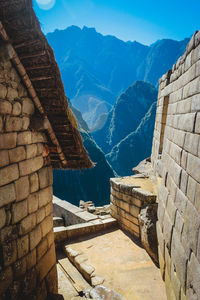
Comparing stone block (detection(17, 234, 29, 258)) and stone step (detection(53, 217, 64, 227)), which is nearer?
stone block (detection(17, 234, 29, 258))

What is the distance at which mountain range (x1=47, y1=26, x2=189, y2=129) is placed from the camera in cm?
10612

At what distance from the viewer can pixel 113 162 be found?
201 ft

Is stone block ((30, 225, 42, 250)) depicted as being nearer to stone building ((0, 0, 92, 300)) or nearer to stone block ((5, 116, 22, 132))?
stone building ((0, 0, 92, 300))

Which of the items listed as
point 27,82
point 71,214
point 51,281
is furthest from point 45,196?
point 71,214

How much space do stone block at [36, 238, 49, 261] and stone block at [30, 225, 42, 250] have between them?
0.09m

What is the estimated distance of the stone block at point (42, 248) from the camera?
2738 millimetres

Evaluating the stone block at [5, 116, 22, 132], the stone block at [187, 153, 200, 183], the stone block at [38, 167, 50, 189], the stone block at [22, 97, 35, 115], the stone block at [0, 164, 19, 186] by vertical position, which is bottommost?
the stone block at [38, 167, 50, 189]

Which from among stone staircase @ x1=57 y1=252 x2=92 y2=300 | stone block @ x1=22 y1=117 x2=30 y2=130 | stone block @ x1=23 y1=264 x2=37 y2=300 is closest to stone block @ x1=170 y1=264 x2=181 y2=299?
stone staircase @ x1=57 y1=252 x2=92 y2=300

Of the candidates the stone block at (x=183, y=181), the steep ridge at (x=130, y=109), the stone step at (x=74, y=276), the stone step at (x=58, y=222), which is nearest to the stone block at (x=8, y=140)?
the stone block at (x=183, y=181)

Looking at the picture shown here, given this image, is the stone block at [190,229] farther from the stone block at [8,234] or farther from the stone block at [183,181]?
the stone block at [8,234]

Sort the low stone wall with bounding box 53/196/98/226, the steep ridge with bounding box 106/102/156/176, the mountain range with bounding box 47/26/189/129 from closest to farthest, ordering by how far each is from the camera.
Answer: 1. the low stone wall with bounding box 53/196/98/226
2. the steep ridge with bounding box 106/102/156/176
3. the mountain range with bounding box 47/26/189/129

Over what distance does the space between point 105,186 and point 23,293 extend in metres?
41.2

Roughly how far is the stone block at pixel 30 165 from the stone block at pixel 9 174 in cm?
9

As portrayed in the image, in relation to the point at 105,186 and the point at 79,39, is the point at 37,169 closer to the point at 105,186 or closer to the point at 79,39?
the point at 105,186
